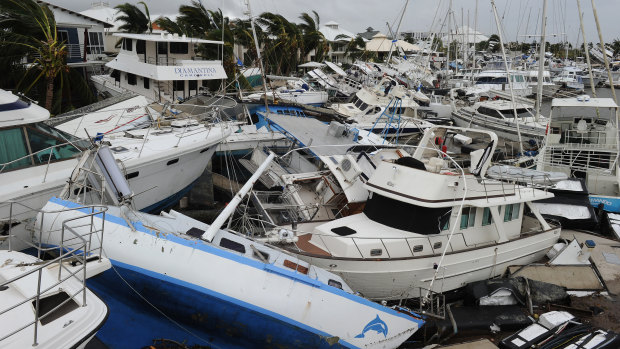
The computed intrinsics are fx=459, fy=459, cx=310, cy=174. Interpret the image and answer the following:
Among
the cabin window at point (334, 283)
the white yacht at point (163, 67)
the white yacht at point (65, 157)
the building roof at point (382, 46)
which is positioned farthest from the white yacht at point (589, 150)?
the building roof at point (382, 46)

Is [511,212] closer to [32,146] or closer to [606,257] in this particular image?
[606,257]

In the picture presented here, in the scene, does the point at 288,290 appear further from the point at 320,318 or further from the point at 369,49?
the point at 369,49

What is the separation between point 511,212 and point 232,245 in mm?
6672

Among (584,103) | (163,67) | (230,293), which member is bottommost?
(230,293)

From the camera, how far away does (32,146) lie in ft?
31.3

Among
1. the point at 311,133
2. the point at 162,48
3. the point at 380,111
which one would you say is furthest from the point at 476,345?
the point at 162,48

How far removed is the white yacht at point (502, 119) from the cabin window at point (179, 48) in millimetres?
15001

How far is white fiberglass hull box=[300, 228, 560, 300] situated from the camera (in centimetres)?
884

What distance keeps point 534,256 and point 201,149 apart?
8.92 metres

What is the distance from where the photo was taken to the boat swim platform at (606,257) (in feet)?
33.8

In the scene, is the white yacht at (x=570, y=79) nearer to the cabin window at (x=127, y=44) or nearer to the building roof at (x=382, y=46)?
the building roof at (x=382, y=46)

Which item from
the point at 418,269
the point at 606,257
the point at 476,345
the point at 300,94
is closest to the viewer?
the point at 476,345

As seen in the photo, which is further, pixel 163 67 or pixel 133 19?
pixel 133 19

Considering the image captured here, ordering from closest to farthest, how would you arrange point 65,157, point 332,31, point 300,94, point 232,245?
point 232,245 < point 65,157 < point 300,94 < point 332,31
